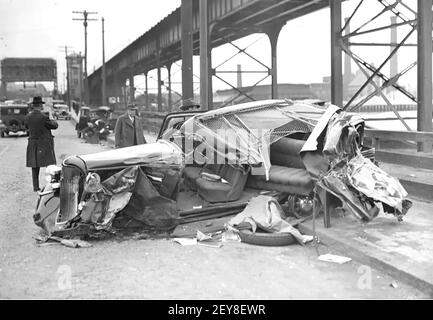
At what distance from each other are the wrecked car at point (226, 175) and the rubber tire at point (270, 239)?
0.73 m

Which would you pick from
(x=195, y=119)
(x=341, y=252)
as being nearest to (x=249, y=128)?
(x=195, y=119)

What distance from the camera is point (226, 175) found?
7.83 m

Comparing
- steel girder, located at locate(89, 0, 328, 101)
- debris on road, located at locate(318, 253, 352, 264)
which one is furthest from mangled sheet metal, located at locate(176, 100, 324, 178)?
steel girder, located at locate(89, 0, 328, 101)

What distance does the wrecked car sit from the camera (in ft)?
21.6

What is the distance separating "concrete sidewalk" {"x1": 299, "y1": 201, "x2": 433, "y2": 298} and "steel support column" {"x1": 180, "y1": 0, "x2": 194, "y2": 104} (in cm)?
874

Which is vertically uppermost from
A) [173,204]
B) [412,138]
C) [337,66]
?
[337,66]

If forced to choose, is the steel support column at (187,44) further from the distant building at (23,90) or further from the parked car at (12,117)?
the distant building at (23,90)

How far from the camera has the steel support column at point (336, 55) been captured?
17.0 meters

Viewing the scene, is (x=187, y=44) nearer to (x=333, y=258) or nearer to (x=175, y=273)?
(x=333, y=258)

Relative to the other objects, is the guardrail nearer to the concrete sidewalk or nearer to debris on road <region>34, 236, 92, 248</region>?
the concrete sidewalk

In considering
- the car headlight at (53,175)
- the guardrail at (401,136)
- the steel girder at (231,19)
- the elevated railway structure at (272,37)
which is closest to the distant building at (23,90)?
the elevated railway structure at (272,37)
